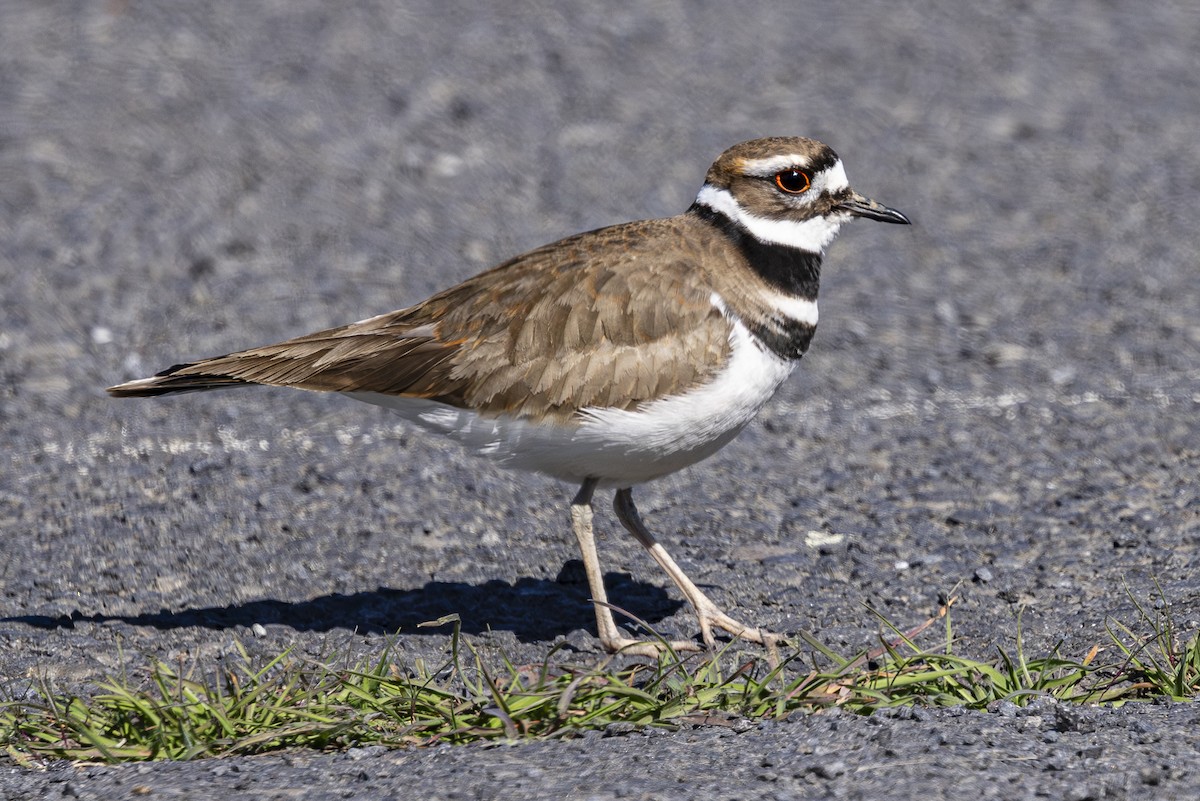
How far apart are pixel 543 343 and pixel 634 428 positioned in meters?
0.44

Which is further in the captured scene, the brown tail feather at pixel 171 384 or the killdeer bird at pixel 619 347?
the brown tail feather at pixel 171 384

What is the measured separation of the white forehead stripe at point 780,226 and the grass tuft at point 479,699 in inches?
57.5

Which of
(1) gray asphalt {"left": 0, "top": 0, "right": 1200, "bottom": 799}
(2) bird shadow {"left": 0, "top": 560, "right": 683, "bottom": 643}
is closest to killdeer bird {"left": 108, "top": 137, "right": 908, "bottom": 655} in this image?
(2) bird shadow {"left": 0, "top": 560, "right": 683, "bottom": 643}

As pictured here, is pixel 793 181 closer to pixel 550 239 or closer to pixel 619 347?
pixel 619 347

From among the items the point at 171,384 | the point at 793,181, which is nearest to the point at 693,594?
the point at 793,181

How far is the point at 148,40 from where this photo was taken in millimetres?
10195

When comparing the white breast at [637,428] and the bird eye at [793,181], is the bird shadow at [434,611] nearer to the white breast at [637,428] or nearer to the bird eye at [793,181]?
the white breast at [637,428]

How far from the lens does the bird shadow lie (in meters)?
5.12

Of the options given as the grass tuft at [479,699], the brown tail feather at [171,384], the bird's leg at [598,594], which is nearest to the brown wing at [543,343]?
the brown tail feather at [171,384]

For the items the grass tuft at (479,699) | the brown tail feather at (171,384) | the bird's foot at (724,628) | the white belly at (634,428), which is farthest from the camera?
the brown tail feather at (171,384)

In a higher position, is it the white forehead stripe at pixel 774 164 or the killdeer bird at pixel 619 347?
the white forehead stripe at pixel 774 164

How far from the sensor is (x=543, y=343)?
5047mm

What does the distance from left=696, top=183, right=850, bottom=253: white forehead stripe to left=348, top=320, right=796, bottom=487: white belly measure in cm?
41

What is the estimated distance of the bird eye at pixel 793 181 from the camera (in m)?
5.21
